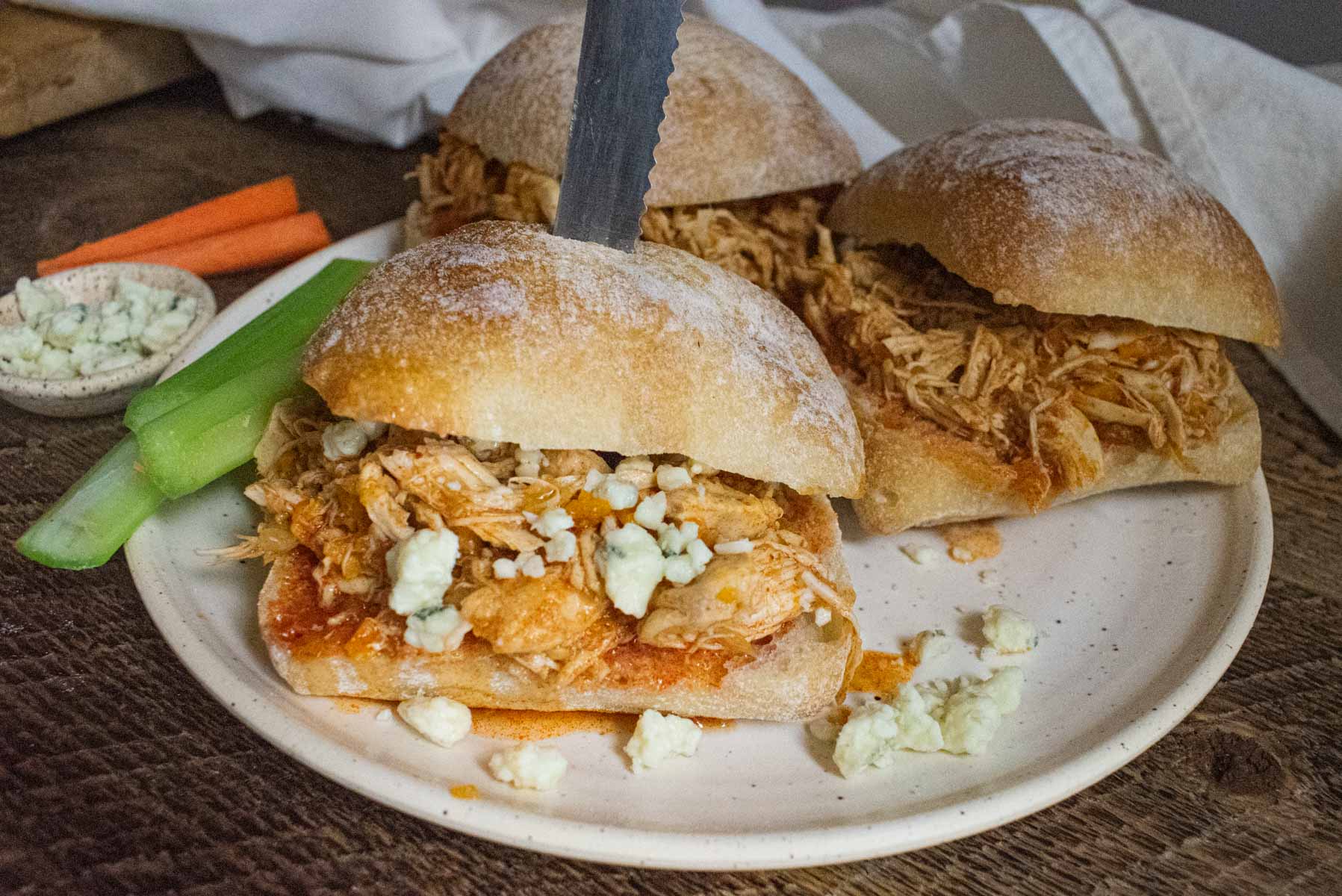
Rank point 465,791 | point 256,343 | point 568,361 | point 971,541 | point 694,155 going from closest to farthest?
point 465,791, point 568,361, point 256,343, point 971,541, point 694,155

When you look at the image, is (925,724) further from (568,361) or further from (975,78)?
(975,78)

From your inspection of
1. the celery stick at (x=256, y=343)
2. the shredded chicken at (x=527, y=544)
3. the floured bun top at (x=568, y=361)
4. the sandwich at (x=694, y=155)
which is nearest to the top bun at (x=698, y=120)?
the sandwich at (x=694, y=155)

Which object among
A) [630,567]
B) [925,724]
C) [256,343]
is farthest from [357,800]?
[256,343]

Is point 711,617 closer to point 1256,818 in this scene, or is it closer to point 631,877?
point 631,877

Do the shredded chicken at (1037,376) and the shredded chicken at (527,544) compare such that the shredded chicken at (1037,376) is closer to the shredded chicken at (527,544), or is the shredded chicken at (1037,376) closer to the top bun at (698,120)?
the top bun at (698,120)

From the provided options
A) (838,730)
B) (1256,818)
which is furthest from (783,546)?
(1256,818)

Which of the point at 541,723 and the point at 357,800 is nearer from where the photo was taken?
the point at 357,800
